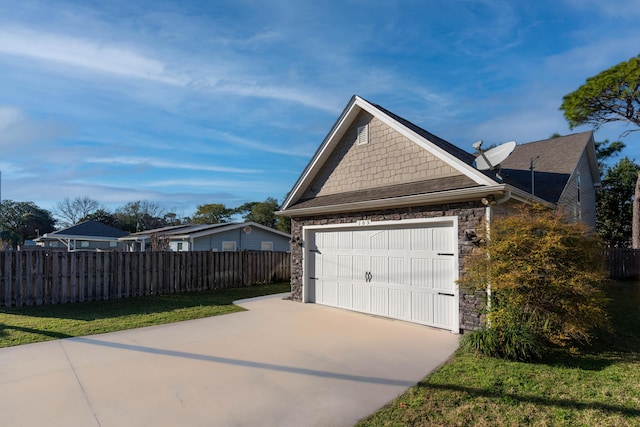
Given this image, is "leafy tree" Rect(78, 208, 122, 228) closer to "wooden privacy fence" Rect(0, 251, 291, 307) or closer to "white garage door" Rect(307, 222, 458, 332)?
"wooden privacy fence" Rect(0, 251, 291, 307)

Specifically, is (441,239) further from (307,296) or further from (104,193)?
(104,193)

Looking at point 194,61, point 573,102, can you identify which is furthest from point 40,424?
point 573,102

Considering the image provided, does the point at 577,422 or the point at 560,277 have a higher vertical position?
the point at 560,277

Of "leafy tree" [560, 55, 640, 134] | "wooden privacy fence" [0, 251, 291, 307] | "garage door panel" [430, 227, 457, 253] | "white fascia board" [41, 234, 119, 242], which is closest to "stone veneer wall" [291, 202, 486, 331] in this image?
"garage door panel" [430, 227, 457, 253]

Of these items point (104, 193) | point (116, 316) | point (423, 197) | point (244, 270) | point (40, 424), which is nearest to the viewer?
point (40, 424)

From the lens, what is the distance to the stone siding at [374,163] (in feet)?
27.2

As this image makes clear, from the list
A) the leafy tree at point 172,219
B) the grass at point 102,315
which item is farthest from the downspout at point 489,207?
the leafy tree at point 172,219

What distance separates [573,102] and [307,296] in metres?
19.2

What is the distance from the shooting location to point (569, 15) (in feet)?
31.1

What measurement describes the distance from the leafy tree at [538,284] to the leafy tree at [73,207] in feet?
203

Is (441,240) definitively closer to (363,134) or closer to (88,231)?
(363,134)

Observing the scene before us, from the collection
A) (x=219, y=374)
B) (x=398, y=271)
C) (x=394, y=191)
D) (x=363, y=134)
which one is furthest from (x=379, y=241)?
(x=219, y=374)

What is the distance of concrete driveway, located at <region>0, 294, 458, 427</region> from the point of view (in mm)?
3674

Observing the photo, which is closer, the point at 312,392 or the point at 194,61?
the point at 312,392
